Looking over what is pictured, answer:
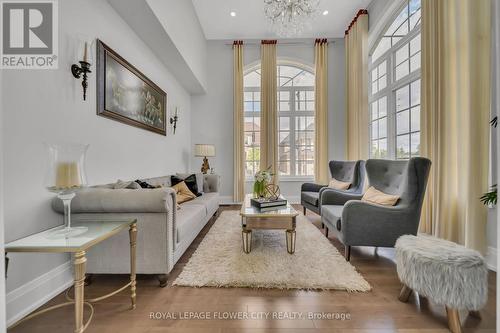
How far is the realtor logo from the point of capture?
1573 mm

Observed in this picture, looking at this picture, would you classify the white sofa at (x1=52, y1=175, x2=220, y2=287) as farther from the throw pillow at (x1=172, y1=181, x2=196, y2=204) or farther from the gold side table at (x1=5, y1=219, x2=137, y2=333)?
the throw pillow at (x1=172, y1=181, x2=196, y2=204)

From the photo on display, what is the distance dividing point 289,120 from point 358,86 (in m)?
1.64

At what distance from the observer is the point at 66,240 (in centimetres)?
117

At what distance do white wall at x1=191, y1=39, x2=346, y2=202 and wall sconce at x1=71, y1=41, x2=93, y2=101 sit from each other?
128 inches

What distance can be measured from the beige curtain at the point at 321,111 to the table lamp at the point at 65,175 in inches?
177

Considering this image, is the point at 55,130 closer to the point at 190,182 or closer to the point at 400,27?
the point at 190,182

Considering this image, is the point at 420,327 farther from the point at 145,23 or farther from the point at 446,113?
the point at 145,23

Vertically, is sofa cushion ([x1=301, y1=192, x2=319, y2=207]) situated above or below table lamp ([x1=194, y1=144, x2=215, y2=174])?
below

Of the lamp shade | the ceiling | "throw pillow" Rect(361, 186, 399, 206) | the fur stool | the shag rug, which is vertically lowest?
the shag rug

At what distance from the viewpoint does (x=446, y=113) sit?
2.41m

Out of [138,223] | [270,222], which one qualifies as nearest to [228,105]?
[270,222]

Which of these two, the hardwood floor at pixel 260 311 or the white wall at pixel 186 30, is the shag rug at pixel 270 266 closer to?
the hardwood floor at pixel 260 311

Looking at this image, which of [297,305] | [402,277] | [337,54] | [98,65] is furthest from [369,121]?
[98,65]

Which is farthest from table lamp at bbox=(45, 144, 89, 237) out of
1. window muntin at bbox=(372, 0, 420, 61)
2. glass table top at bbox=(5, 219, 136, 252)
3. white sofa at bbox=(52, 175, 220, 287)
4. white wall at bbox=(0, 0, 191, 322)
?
window muntin at bbox=(372, 0, 420, 61)
